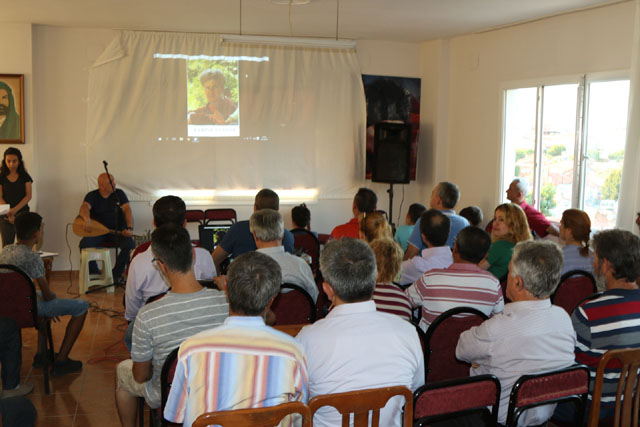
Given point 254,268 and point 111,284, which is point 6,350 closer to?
point 254,268

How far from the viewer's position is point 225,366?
1946 mm

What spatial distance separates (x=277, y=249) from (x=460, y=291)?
115cm

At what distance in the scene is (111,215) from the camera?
7.19 metres

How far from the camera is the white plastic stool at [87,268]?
267 inches

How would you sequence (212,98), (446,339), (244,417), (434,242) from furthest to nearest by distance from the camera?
(212,98), (434,242), (446,339), (244,417)

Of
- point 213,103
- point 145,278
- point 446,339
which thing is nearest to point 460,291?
point 446,339

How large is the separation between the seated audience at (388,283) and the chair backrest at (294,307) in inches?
17.4

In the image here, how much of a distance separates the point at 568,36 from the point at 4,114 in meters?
6.77

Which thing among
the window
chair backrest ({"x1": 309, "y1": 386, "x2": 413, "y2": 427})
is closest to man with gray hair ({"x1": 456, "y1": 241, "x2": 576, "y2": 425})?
chair backrest ({"x1": 309, "y1": 386, "x2": 413, "y2": 427})

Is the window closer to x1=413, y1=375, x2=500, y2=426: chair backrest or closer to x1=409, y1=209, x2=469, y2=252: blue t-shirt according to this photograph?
x1=409, y1=209, x2=469, y2=252: blue t-shirt

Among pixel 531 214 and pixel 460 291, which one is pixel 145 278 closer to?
pixel 460 291

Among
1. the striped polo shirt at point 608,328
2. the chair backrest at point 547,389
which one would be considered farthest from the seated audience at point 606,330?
the chair backrest at point 547,389

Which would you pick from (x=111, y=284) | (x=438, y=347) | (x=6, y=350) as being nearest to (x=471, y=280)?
(x=438, y=347)

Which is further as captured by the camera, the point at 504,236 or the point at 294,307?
the point at 504,236
